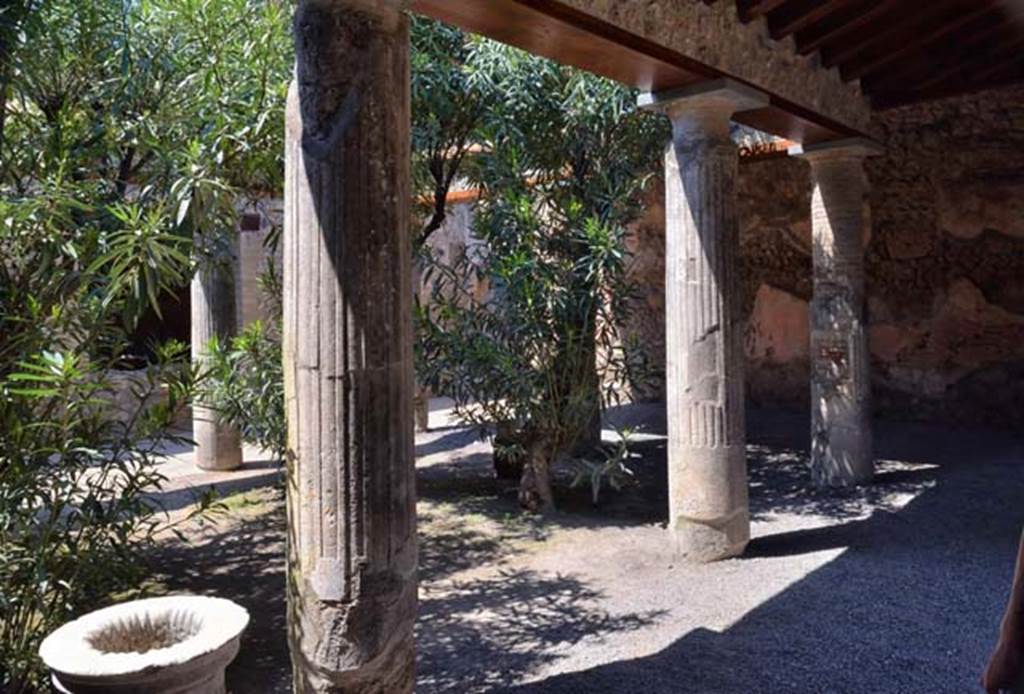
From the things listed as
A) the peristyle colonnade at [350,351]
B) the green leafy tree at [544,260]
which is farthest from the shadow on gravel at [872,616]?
the green leafy tree at [544,260]

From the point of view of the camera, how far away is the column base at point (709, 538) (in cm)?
448

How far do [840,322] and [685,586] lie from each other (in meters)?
2.91

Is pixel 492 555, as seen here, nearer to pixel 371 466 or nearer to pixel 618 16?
pixel 371 466

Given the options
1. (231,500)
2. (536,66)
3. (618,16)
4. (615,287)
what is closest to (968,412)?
(615,287)

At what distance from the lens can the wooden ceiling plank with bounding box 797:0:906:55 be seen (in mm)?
4621

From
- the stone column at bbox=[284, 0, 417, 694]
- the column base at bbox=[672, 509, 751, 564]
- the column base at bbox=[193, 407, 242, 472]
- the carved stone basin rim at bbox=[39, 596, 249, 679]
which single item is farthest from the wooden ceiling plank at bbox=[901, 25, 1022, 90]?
the column base at bbox=[193, 407, 242, 472]

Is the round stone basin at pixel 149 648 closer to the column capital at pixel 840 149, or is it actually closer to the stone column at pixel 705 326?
the stone column at pixel 705 326

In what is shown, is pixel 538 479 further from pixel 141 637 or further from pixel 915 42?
pixel 915 42

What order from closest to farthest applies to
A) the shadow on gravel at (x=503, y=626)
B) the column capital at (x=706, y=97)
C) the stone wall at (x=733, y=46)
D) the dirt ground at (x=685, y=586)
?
the dirt ground at (x=685, y=586) < the shadow on gravel at (x=503, y=626) < the stone wall at (x=733, y=46) < the column capital at (x=706, y=97)

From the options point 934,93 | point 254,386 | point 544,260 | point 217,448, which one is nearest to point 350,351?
point 544,260

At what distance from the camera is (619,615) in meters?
3.88

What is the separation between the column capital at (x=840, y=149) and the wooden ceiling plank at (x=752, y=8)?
1.78 metres

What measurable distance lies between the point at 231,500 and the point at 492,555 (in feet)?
9.66

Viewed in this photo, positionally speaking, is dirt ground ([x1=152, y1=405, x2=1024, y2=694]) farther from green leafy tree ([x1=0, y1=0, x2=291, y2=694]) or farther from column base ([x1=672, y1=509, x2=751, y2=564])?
green leafy tree ([x1=0, y1=0, x2=291, y2=694])
